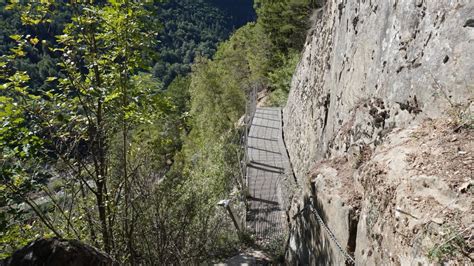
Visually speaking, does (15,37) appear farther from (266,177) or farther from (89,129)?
(266,177)

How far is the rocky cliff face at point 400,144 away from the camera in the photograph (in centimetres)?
226

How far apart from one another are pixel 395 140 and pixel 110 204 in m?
2.94

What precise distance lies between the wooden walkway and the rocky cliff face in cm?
355

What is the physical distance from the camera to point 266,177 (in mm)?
11930

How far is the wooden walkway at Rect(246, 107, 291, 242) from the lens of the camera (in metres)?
9.18

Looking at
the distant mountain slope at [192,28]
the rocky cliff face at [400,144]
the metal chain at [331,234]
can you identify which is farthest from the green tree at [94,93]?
the distant mountain slope at [192,28]

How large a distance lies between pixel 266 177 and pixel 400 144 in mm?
8931

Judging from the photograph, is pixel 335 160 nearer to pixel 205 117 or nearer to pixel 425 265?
pixel 425 265

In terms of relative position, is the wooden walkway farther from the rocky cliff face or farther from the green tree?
the green tree

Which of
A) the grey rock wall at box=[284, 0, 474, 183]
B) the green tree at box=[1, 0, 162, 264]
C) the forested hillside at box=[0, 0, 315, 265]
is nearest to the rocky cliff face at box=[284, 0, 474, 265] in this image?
the grey rock wall at box=[284, 0, 474, 183]

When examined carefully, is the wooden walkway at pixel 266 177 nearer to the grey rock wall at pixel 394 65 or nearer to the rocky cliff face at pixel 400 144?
the grey rock wall at pixel 394 65

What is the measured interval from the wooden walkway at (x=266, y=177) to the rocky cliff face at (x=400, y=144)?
3.55m

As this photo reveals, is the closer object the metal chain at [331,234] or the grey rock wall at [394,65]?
the grey rock wall at [394,65]

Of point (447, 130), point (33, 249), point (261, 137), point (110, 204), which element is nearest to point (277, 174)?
point (261, 137)
